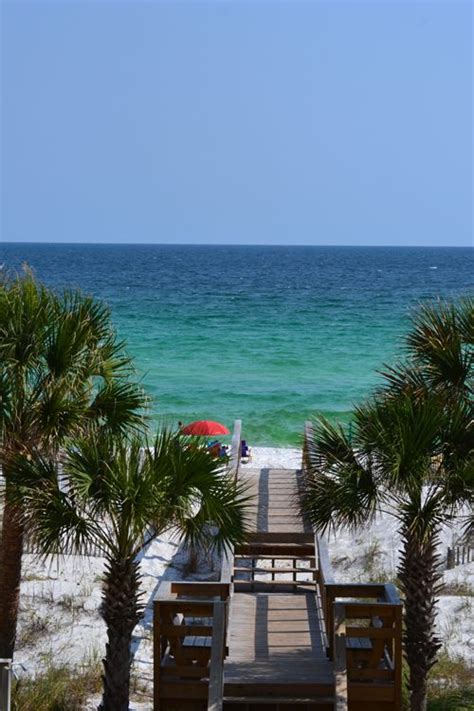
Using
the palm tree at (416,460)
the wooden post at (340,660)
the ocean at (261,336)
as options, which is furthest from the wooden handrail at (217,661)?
the ocean at (261,336)

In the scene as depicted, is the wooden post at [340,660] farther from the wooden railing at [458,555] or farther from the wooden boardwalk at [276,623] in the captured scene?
the wooden railing at [458,555]

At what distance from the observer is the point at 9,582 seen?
11.2 meters

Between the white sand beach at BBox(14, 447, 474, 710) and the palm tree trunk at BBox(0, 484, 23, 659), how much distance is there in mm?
453

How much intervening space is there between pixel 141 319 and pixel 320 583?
47421 millimetres

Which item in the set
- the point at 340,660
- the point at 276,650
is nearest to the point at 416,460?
the point at 340,660

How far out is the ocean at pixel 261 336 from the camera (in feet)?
113

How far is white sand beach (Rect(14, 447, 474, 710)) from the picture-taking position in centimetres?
1257

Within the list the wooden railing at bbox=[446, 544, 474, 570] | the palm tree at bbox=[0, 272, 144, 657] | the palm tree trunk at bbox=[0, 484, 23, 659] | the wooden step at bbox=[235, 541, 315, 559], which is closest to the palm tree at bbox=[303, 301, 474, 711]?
the palm tree at bbox=[0, 272, 144, 657]

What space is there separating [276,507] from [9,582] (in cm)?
644

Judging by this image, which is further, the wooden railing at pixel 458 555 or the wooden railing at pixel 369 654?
the wooden railing at pixel 458 555

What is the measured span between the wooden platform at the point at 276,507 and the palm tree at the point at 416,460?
2.89 meters

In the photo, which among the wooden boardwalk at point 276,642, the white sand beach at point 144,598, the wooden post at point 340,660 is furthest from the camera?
the white sand beach at point 144,598

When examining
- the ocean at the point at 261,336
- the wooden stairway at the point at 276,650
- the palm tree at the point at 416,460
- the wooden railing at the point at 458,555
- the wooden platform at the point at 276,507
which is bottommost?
the wooden stairway at the point at 276,650

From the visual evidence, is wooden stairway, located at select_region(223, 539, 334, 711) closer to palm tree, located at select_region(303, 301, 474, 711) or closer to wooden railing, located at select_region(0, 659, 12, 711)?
palm tree, located at select_region(303, 301, 474, 711)
